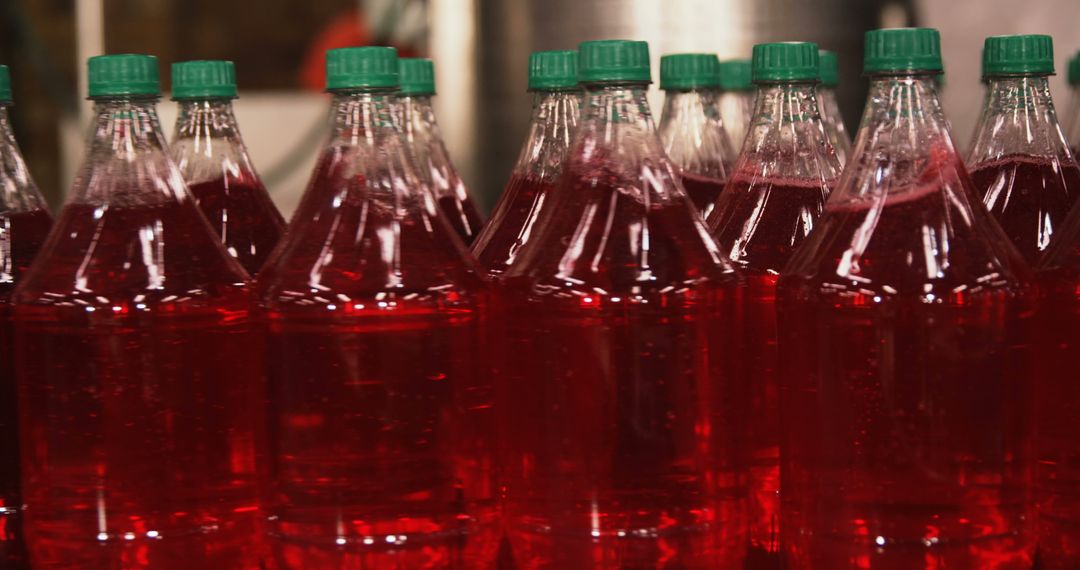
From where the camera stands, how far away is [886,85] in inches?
37.0

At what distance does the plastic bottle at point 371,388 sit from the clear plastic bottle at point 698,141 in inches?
15.8

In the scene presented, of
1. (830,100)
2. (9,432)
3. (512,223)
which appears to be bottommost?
(9,432)

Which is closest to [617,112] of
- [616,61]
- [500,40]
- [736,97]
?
[616,61]

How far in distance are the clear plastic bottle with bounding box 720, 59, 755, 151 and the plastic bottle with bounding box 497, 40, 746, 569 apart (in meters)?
0.43

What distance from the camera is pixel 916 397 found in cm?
90

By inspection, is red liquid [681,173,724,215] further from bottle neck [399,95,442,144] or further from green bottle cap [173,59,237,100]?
Result: green bottle cap [173,59,237,100]

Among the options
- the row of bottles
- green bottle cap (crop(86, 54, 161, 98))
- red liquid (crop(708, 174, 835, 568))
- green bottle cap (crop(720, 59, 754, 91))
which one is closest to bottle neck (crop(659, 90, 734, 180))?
green bottle cap (crop(720, 59, 754, 91))

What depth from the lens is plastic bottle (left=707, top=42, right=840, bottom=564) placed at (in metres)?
1.02

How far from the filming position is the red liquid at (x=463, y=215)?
4.25ft

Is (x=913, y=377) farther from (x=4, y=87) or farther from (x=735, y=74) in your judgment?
(x=4, y=87)

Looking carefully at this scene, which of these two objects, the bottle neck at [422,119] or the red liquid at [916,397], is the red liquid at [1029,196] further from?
the bottle neck at [422,119]

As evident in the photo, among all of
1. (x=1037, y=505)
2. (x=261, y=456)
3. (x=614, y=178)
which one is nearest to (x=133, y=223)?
(x=261, y=456)

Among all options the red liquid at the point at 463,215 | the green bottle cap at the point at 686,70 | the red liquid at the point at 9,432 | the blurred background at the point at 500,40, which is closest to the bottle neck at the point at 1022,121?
the green bottle cap at the point at 686,70

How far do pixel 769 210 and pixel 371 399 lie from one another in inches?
13.7
